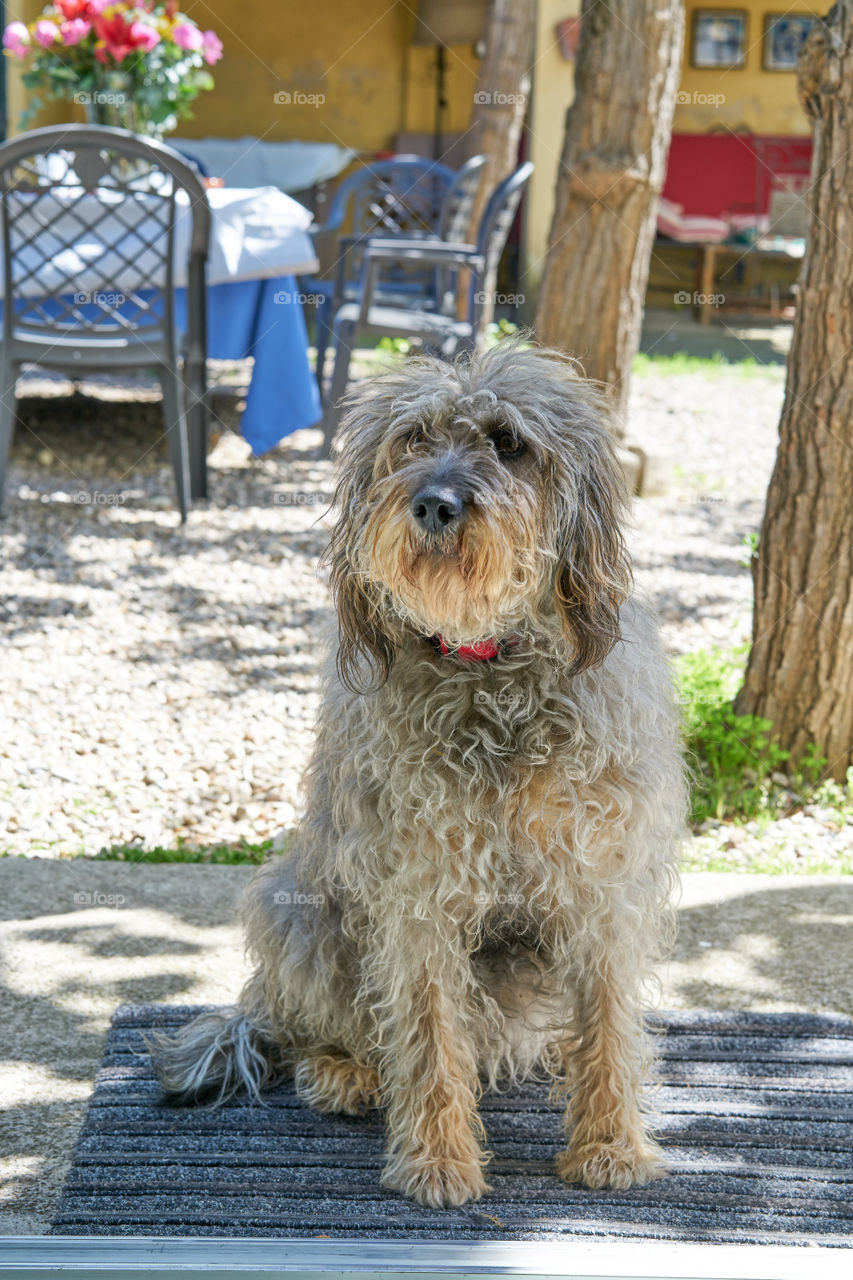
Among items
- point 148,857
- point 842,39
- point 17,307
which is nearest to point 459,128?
point 17,307

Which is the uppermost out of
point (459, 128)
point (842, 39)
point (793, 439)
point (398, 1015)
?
point (459, 128)

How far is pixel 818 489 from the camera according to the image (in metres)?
4.46

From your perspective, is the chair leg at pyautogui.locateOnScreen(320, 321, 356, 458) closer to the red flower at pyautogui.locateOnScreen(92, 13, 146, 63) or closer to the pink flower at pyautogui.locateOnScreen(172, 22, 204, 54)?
the pink flower at pyautogui.locateOnScreen(172, 22, 204, 54)

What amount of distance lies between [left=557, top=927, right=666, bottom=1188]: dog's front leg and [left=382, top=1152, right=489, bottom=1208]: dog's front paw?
211 mm

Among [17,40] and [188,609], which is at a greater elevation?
[17,40]

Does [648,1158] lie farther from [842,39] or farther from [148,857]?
[842,39]

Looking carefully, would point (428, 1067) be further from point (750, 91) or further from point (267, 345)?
point (750, 91)

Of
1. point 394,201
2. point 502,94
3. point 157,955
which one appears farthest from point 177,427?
point 502,94

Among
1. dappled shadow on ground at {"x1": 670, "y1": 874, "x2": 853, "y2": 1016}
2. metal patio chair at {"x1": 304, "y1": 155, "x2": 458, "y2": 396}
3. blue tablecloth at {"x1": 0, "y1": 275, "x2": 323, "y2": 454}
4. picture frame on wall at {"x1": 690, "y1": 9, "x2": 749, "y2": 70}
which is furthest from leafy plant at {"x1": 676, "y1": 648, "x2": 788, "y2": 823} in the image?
picture frame on wall at {"x1": 690, "y1": 9, "x2": 749, "y2": 70}

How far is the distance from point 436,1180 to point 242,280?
633 centimetres

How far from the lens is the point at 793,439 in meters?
4.48

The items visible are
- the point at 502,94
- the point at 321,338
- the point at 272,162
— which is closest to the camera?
the point at 321,338

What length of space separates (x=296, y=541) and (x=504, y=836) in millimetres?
5066

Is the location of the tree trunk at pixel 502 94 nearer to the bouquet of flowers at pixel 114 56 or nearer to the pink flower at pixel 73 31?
the bouquet of flowers at pixel 114 56
